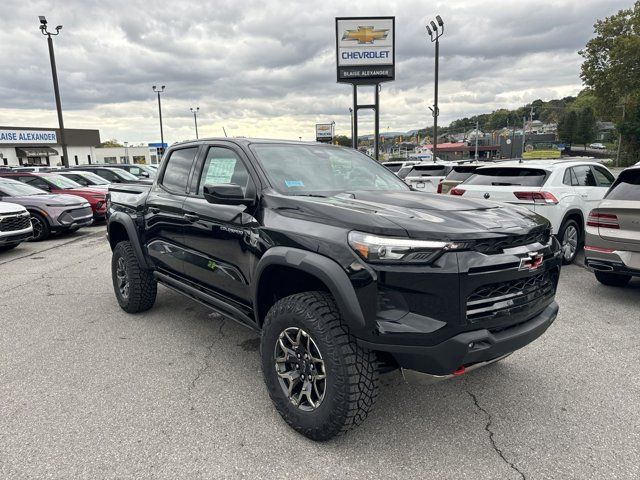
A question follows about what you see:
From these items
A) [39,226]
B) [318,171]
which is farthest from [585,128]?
[318,171]

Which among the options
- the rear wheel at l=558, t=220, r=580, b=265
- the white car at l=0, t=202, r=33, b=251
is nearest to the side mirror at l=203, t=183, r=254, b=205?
the rear wheel at l=558, t=220, r=580, b=265

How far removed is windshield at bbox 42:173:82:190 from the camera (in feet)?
43.0

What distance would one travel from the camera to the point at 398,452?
8.49 ft

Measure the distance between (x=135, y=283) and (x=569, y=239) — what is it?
637 centimetres

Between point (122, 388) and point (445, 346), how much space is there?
95.9 inches

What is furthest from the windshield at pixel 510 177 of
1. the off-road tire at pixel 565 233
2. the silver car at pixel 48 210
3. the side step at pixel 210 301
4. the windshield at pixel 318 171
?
the silver car at pixel 48 210

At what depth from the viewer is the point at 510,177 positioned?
7043 mm

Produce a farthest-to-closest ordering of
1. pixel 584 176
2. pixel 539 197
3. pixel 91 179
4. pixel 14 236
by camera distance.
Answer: pixel 91 179 < pixel 14 236 < pixel 584 176 < pixel 539 197

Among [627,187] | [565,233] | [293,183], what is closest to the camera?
[293,183]

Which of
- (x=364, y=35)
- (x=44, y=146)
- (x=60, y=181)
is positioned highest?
(x=364, y=35)

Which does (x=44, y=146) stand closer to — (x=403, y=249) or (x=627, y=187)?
(x=627, y=187)

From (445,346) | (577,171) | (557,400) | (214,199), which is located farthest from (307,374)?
(577,171)

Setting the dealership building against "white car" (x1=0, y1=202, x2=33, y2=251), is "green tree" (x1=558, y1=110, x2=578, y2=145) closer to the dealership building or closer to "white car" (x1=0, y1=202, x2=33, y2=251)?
the dealership building

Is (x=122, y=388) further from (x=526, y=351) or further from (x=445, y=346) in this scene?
(x=526, y=351)
